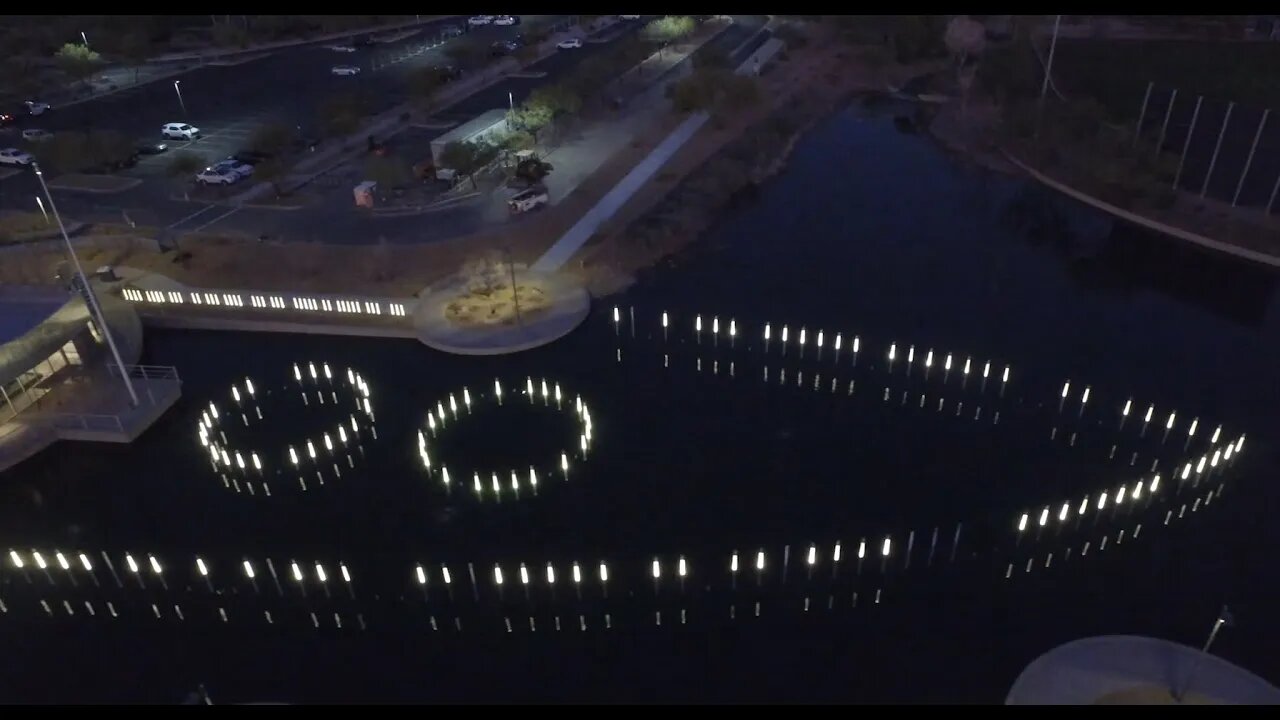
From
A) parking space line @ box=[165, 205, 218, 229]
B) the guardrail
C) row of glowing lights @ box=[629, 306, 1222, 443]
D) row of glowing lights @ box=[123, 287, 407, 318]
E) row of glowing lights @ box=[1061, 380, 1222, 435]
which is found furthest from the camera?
parking space line @ box=[165, 205, 218, 229]

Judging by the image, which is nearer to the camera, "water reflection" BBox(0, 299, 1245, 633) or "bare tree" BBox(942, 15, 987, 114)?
"water reflection" BBox(0, 299, 1245, 633)

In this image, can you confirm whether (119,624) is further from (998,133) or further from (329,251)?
(998,133)

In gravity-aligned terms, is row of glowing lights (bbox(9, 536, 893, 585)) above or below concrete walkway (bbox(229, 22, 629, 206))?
below

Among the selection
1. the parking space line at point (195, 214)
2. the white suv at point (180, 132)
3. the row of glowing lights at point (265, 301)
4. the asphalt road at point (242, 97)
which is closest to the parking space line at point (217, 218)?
the parking space line at point (195, 214)

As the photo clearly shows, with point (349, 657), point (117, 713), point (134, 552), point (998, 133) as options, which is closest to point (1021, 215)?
point (998, 133)

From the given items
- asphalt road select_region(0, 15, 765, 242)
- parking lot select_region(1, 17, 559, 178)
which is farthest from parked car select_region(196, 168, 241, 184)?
parking lot select_region(1, 17, 559, 178)

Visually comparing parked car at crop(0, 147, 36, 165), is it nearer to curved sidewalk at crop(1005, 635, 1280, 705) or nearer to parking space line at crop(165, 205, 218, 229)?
parking space line at crop(165, 205, 218, 229)

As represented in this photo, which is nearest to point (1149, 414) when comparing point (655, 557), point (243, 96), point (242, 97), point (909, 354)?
point (909, 354)

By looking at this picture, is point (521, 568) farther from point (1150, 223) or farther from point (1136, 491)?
point (1150, 223)
